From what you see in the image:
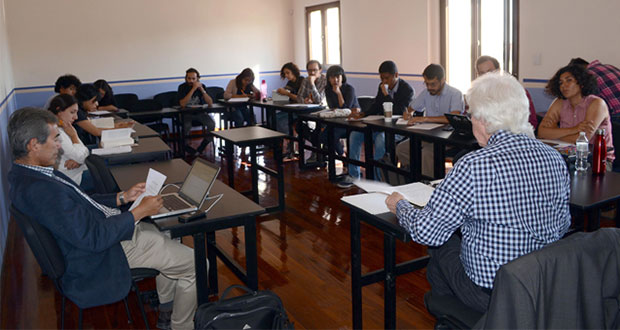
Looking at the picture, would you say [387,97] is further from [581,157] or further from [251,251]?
[251,251]

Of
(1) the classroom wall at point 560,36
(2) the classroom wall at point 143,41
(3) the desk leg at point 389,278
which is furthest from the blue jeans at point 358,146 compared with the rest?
(2) the classroom wall at point 143,41

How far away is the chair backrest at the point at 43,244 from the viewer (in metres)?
2.08

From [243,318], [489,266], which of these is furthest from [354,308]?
[489,266]

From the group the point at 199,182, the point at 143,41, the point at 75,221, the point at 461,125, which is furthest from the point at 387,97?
the point at 143,41

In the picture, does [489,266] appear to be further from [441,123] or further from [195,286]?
[441,123]

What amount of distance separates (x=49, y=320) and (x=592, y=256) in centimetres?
265

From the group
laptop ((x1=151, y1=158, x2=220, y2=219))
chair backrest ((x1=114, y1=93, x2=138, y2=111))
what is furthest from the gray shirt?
chair backrest ((x1=114, y1=93, x2=138, y2=111))

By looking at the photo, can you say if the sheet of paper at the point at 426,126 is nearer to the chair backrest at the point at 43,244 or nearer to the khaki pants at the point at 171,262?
the khaki pants at the point at 171,262

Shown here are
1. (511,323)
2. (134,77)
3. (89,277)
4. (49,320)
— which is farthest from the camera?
(134,77)

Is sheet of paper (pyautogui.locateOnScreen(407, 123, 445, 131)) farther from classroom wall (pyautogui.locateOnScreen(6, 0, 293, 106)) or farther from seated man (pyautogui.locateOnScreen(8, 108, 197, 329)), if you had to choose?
classroom wall (pyautogui.locateOnScreen(6, 0, 293, 106))

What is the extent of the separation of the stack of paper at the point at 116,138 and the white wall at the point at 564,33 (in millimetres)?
4159

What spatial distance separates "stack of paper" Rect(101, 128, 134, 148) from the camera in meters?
4.01

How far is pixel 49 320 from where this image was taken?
2881mm

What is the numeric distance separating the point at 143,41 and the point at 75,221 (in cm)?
→ 753
